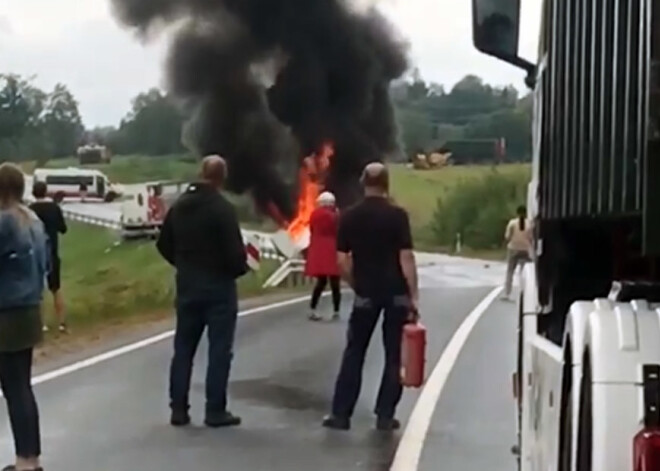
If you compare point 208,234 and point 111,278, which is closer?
point 208,234

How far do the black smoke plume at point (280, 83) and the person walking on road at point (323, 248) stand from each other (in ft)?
50.3

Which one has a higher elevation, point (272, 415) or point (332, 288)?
point (272, 415)

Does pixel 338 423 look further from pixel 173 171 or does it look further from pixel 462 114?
pixel 173 171

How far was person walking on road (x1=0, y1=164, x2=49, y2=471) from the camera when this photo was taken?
9.74m

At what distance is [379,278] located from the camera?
12.0 m

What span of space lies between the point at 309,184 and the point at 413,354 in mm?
29112

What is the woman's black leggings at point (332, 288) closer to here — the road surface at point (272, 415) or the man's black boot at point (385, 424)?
the road surface at point (272, 415)

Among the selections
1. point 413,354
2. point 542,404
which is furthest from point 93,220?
point 542,404

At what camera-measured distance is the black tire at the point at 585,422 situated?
16.0ft

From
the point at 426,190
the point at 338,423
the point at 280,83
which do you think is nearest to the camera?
the point at 338,423

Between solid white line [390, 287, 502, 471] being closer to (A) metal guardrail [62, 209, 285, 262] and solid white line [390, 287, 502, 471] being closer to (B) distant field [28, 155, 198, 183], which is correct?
(A) metal guardrail [62, 209, 285, 262]

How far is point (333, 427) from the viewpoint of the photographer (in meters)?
12.2

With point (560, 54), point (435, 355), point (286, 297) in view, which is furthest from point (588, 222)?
point (286, 297)

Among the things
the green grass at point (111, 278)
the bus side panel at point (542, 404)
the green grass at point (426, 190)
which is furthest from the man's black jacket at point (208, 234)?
the green grass at point (426, 190)
